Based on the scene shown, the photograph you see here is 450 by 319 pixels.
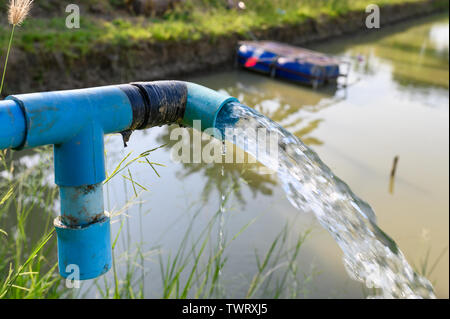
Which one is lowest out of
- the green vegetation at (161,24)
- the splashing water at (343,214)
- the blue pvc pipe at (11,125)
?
the splashing water at (343,214)

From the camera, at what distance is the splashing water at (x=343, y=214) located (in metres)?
1.15

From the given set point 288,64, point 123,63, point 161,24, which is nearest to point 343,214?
point 123,63

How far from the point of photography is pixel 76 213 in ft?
2.87

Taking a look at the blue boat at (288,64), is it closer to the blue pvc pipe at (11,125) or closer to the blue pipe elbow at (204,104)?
the blue pipe elbow at (204,104)

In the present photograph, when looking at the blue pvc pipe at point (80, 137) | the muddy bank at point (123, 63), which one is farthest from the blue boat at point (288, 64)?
the blue pvc pipe at point (80, 137)

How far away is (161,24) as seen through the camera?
25.0ft

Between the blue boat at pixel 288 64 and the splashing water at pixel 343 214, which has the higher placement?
the blue boat at pixel 288 64

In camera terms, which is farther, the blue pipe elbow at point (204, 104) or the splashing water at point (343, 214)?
the splashing water at point (343, 214)

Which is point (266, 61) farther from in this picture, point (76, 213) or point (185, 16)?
point (76, 213)

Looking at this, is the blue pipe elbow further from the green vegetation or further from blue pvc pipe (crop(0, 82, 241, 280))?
the green vegetation

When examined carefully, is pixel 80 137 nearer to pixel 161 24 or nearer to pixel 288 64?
pixel 161 24

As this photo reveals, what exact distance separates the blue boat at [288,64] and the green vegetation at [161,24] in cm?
57

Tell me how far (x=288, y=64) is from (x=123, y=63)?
2.83 meters

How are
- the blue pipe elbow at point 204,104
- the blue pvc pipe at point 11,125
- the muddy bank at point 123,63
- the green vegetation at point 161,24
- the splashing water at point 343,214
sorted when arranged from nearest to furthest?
the blue pvc pipe at point 11,125, the blue pipe elbow at point 204,104, the splashing water at point 343,214, the muddy bank at point 123,63, the green vegetation at point 161,24
